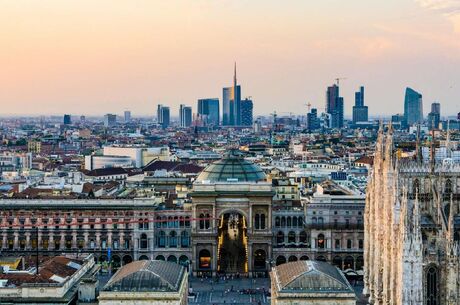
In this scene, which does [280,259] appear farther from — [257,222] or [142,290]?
[142,290]

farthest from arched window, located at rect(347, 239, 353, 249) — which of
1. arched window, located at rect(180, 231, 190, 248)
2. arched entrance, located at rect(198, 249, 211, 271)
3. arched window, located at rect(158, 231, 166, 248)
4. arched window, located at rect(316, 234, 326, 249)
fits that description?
arched window, located at rect(158, 231, 166, 248)

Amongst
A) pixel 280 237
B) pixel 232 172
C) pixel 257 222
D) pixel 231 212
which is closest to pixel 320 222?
pixel 280 237

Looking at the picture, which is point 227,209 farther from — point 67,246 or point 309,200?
point 67,246

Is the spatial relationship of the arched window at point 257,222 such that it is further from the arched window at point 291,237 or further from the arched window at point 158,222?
the arched window at point 158,222

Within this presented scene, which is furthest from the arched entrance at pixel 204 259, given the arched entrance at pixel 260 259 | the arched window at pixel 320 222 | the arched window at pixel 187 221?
the arched window at pixel 320 222

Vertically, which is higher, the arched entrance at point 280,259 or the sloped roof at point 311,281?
the sloped roof at point 311,281

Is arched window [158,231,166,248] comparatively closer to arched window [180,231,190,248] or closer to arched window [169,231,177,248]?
arched window [169,231,177,248]
